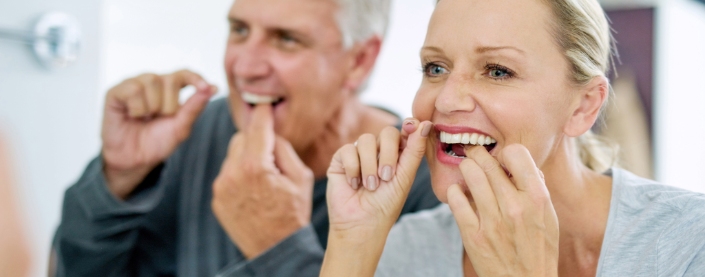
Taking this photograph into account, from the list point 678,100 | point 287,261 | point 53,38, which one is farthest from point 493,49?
point 678,100

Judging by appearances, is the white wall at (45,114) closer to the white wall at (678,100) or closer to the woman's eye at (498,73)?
the woman's eye at (498,73)

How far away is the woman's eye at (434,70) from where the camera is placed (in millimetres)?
752

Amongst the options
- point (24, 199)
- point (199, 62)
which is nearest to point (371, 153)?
point (24, 199)

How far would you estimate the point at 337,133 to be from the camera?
1.21 m

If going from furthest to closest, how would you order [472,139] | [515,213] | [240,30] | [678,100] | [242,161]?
1. [678,100]
2. [240,30]
3. [242,161]
4. [472,139]
5. [515,213]

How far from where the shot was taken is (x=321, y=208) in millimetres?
1123

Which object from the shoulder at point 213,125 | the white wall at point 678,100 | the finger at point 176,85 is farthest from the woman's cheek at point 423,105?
the white wall at point 678,100

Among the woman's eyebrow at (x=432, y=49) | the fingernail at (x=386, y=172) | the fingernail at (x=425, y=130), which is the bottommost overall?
the fingernail at (x=386, y=172)

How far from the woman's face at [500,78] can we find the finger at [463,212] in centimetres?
8

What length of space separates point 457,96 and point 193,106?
1.86ft

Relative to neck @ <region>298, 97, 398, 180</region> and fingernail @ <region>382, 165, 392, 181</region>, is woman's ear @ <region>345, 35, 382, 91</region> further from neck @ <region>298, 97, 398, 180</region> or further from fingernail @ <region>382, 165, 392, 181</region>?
fingernail @ <region>382, 165, 392, 181</region>

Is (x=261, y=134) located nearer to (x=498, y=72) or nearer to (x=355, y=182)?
(x=355, y=182)

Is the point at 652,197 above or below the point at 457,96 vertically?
below

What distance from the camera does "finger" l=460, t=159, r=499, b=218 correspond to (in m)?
0.62
